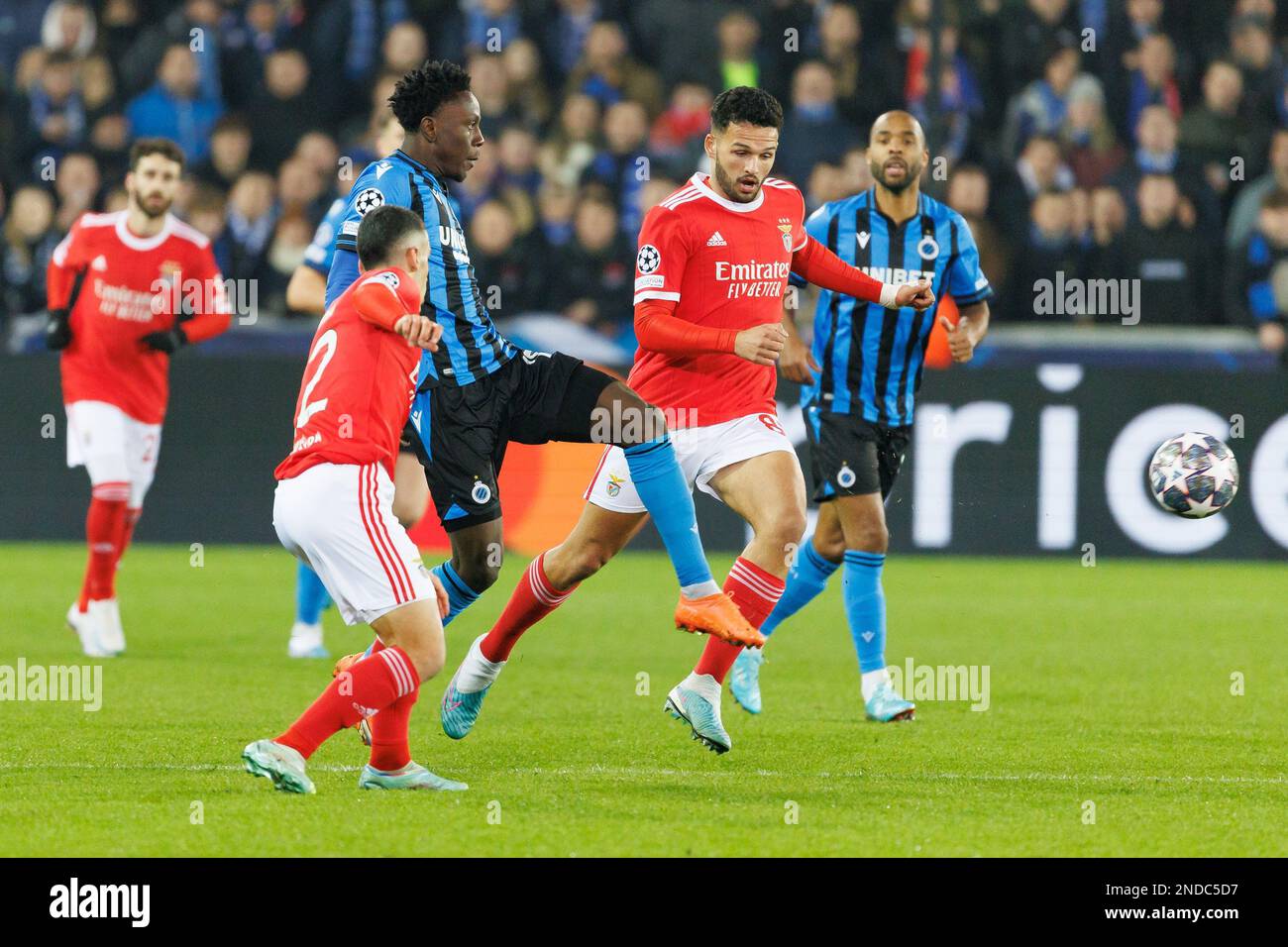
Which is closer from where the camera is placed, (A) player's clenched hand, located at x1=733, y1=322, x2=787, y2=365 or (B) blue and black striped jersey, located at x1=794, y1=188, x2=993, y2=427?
(A) player's clenched hand, located at x1=733, y1=322, x2=787, y2=365

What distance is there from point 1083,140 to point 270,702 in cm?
915

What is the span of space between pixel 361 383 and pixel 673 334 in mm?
1406

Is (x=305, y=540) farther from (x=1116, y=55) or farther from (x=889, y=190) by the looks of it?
(x=1116, y=55)

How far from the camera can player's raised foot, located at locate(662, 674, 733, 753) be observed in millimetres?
6227

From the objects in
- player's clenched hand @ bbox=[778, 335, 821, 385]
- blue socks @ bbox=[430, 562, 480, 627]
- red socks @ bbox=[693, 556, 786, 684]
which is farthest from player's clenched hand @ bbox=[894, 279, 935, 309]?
blue socks @ bbox=[430, 562, 480, 627]

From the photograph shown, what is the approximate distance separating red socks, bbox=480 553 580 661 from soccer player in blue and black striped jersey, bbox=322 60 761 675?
15 cm

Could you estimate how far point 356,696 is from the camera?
526 cm

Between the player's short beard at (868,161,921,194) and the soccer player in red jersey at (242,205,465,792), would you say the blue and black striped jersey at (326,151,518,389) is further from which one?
the player's short beard at (868,161,921,194)

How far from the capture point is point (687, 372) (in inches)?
264

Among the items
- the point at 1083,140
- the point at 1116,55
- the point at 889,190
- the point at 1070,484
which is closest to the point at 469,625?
the point at 889,190

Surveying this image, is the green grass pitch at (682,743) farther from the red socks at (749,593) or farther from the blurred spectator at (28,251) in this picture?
the blurred spectator at (28,251)

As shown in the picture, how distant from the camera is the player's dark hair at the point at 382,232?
538 centimetres

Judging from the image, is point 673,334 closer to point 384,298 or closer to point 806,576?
point 384,298

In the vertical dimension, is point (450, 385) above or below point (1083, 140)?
below
